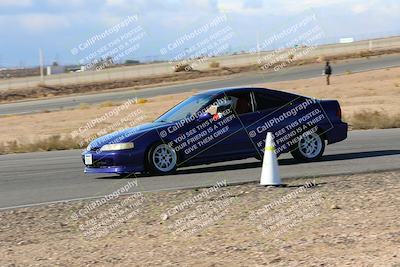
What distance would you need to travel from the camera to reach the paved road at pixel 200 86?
A: 2151 inches

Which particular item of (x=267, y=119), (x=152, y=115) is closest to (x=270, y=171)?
(x=267, y=119)

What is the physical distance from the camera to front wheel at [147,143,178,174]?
1377cm

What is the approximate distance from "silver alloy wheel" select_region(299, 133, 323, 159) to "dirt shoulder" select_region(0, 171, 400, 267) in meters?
3.26

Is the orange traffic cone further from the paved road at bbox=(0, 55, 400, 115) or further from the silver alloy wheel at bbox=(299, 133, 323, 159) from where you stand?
the paved road at bbox=(0, 55, 400, 115)

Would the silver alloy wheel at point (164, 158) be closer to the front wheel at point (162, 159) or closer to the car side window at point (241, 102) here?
the front wheel at point (162, 159)

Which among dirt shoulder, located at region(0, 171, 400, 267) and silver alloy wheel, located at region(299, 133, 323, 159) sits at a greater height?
silver alloy wheel, located at region(299, 133, 323, 159)

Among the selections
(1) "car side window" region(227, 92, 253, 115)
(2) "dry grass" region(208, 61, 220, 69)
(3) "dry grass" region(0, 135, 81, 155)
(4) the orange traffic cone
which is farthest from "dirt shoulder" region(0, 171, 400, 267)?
(2) "dry grass" region(208, 61, 220, 69)

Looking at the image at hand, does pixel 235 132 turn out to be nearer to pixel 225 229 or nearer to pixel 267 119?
pixel 267 119

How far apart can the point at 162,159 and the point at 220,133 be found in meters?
1.10

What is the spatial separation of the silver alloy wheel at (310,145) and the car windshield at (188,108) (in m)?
1.96

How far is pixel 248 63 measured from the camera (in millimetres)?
89938

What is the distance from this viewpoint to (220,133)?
14.2 metres

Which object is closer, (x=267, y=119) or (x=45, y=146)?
(x=267, y=119)

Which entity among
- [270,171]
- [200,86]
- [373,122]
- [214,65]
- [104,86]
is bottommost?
[270,171]
